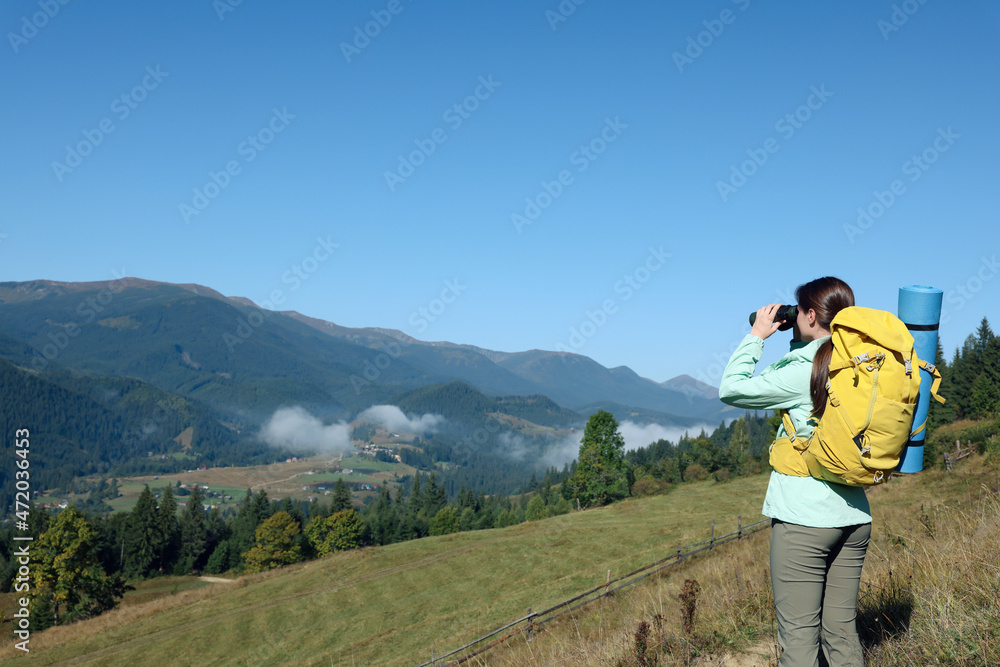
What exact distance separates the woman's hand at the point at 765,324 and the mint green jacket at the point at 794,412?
79 millimetres

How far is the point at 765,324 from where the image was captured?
342 cm

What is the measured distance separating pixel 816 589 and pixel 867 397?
1178 mm

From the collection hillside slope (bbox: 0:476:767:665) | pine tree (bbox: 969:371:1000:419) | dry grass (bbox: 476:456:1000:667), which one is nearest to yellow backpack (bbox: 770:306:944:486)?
dry grass (bbox: 476:456:1000:667)

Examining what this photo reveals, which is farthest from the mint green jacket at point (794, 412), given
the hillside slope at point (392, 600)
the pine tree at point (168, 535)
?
the pine tree at point (168, 535)

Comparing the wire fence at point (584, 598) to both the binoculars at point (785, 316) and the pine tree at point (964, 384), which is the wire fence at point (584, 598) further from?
the pine tree at point (964, 384)

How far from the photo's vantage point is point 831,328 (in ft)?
9.76

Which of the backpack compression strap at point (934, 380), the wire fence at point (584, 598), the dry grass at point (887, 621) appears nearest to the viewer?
the backpack compression strap at point (934, 380)

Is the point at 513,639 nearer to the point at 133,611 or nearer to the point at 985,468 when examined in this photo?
the point at 985,468

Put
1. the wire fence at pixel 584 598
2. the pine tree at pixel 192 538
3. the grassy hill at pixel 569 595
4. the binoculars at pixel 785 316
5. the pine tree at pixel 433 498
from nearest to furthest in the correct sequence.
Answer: the binoculars at pixel 785 316 < the grassy hill at pixel 569 595 < the wire fence at pixel 584 598 < the pine tree at pixel 192 538 < the pine tree at pixel 433 498

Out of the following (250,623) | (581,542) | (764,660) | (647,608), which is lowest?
(250,623)

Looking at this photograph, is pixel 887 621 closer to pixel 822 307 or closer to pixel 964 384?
pixel 822 307

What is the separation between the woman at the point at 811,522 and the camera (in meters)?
3.05

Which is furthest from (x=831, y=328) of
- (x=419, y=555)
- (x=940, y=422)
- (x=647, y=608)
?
(x=940, y=422)

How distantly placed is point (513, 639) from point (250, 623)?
2278 cm
